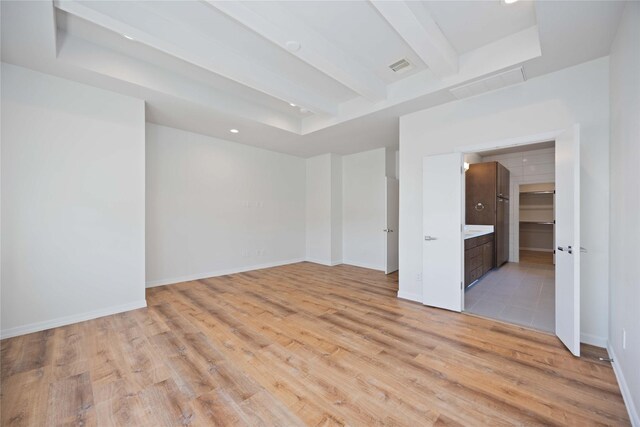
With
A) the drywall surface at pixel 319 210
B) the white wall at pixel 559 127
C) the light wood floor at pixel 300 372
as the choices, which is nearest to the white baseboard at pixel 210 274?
the drywall surface at pixel 319 210

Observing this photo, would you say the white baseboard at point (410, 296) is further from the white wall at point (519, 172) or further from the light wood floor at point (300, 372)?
the white wall at point (519, 172)

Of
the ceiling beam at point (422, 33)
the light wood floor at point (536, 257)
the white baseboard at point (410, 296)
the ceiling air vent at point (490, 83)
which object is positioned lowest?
the light wood floor at point (536, 257)

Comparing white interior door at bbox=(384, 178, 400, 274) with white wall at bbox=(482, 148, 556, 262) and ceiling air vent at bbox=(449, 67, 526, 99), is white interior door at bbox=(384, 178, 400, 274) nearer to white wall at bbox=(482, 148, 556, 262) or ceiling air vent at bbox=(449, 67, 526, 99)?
ceiling air vent at bbox=(449, 67, 526, 99)

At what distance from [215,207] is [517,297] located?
556cm

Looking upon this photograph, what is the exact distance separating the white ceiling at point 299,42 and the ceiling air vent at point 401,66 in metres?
0.07

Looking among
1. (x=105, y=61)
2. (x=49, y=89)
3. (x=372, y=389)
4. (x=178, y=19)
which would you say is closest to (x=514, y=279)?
(x=372, y=389)

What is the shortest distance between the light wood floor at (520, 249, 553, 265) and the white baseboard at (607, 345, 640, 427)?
5396mm

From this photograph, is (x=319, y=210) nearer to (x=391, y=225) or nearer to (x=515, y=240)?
(x=391, y=225)

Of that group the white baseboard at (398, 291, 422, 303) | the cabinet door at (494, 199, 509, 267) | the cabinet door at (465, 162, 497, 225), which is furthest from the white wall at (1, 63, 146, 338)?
the cabinet door at (494, 199, 509, 267)

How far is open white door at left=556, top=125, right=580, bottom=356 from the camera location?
2.27 metres

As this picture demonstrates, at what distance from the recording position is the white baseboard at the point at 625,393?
1554 mm

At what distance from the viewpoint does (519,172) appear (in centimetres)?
679

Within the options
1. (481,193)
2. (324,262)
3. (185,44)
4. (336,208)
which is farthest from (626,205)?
(324,262)

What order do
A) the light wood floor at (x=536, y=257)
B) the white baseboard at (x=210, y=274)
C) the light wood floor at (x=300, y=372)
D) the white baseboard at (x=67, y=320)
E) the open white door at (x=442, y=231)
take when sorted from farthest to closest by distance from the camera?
the light wood floor at (x=536, y=257) → the white baseboard at (x=210, y=274) → the open white door at (x=442, y=231) → the white baseboard at (x=67, y=320) → the light wood floor at (x=300, y=372)
